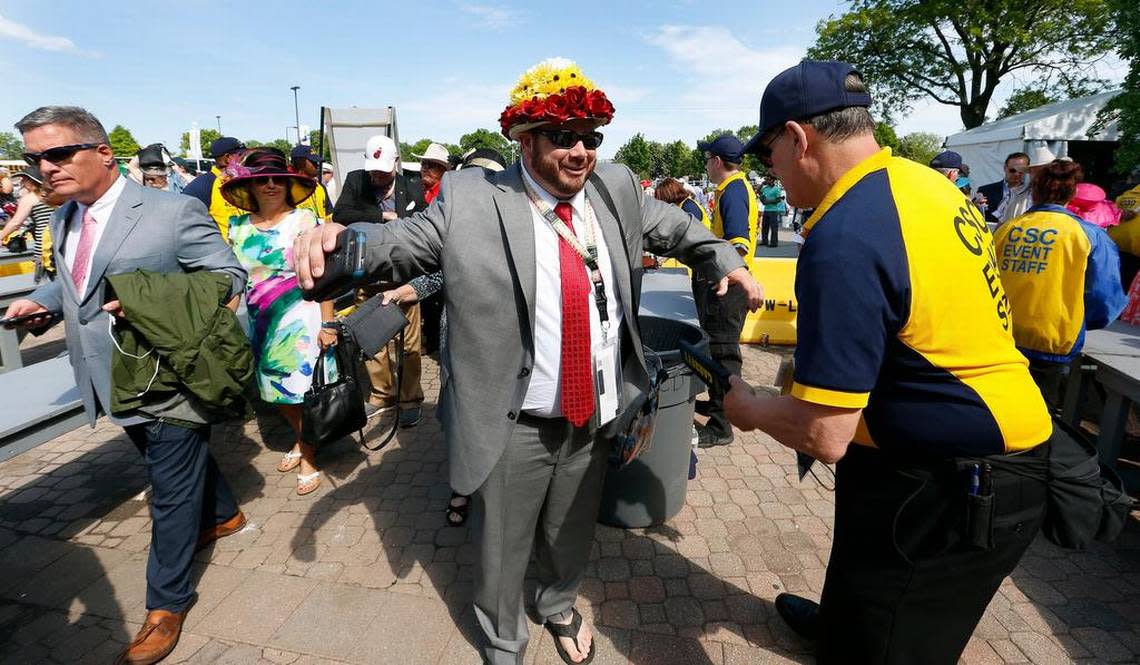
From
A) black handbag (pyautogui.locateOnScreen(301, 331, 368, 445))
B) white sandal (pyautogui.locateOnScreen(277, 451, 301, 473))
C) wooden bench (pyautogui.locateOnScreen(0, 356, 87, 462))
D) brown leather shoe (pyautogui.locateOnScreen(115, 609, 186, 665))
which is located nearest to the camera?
brown leather shoe (pyautogui.locateOnScreen(115, 609, 186, 665))

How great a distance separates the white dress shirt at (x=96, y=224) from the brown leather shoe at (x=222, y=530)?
1607 millimetres

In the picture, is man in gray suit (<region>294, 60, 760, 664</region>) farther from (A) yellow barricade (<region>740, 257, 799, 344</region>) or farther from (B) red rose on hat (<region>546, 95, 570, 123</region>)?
(A) yellow barricade (<region>740, 257, 799, 344</region>)

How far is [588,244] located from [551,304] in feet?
0.88

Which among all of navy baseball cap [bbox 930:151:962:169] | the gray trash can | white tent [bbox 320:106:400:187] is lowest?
the gray trash can

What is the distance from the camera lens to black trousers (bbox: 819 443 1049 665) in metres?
1.61

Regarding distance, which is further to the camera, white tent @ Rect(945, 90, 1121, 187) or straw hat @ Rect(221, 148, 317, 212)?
white tent @ Rect(945, 90, 1121, 187)

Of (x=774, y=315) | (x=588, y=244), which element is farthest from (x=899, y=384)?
(x=774, y=315)

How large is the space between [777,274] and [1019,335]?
3936 mm

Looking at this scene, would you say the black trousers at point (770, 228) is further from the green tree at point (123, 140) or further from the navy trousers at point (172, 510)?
the green tree at point (123, 140)

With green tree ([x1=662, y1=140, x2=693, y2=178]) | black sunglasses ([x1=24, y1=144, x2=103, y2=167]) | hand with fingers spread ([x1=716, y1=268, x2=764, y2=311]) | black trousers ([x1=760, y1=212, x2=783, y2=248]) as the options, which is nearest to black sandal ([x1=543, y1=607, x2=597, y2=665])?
hand with fingers spread ([x1=716, y1=268, x2=764, y2=311])

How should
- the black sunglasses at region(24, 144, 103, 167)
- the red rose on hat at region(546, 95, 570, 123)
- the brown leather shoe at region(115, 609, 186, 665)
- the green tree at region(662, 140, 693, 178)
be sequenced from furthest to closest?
1. the green tree at region(662, 140, 693, 178)
2. the brown leather shoe at region(115, 609, 186, 665)
3. the black sunglasses at region(24, 144, 103, 167)
4. the red rose on hat at region(546, 95, 570, 123)

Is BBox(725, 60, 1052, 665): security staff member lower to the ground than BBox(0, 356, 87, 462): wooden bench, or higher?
higher

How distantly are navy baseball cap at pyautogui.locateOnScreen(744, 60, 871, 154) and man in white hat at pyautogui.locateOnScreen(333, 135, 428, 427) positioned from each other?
389 cm

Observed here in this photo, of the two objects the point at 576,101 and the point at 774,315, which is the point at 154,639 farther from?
the point at 774,315
